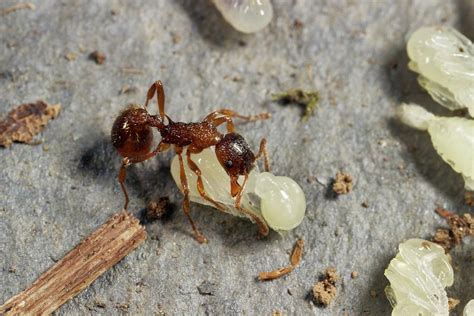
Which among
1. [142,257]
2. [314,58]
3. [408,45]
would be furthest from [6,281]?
[408,45]

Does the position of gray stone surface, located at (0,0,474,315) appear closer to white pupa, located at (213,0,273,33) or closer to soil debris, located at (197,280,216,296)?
soil debris, located at (197,280,216,296)

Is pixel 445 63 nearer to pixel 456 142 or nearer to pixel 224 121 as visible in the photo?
pixel 456 142

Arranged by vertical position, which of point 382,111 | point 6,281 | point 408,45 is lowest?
point 6,281

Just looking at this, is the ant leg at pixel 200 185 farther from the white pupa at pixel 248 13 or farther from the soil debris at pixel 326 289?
the white pupa at pixel 248 13

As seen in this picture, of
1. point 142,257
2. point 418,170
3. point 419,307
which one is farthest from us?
point 418,170

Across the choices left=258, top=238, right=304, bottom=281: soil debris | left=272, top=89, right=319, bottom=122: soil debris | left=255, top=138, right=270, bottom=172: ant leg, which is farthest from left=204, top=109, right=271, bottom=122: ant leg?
left=258, top=238, right=304, bottom=281: soil debris

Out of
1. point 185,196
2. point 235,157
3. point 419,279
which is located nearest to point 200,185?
point 185,196

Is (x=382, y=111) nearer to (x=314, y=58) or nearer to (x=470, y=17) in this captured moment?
(x=314, y=58)

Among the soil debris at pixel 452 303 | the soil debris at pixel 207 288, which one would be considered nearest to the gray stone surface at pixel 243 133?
the soil debris at pixel 207 288
